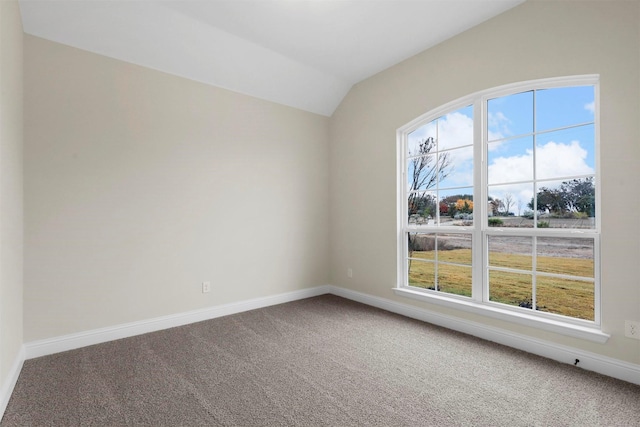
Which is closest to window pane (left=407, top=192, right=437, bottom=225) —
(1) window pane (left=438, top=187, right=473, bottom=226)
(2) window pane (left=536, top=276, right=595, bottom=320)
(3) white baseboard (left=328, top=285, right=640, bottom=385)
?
(1) window pane (left=438, top=187, right=473, bottom=226)

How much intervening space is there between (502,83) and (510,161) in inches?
27.3

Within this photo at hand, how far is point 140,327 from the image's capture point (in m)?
2.90

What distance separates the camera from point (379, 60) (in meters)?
3.47

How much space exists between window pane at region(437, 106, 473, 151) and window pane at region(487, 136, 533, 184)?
0.92 feet

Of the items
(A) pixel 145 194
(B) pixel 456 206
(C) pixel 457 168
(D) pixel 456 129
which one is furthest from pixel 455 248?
(A) pixel 145 194

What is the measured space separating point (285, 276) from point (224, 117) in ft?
6.87

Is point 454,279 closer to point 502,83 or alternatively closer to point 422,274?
point 422,274

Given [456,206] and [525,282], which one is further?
[456,206]

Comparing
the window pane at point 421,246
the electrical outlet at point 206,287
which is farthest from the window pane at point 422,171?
the electrical outlet at point 206,287

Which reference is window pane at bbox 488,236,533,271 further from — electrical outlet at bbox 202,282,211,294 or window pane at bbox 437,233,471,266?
electrical outlet at bbox 202,282,211,294

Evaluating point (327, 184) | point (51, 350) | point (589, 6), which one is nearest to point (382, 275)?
point (327, 184)

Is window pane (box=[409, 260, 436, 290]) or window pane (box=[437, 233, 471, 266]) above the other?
window pane (box=[437, 233, 471, 266])

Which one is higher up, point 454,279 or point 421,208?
point 421,208

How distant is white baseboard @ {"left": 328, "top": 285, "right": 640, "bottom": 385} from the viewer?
6.94 feet
